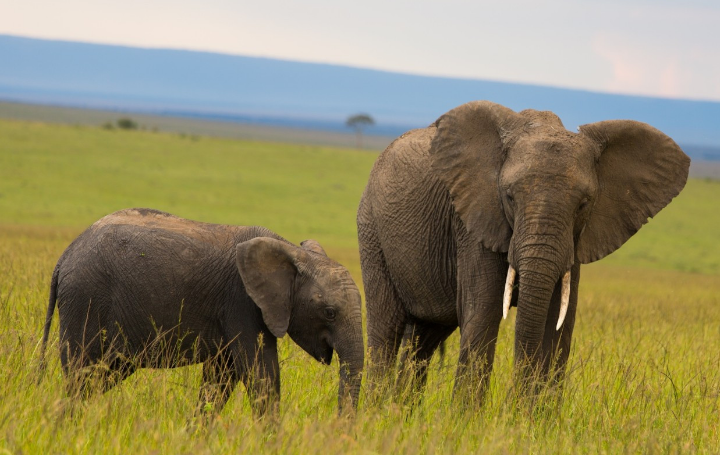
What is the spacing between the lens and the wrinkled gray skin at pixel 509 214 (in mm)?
6207

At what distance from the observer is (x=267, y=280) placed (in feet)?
19.0

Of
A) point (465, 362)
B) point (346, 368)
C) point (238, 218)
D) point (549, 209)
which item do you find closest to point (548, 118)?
point (549, 209)

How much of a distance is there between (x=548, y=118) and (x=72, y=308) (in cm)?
326

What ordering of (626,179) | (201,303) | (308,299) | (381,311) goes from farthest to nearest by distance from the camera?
(381,311), (626,179), (201,303), (308,299)

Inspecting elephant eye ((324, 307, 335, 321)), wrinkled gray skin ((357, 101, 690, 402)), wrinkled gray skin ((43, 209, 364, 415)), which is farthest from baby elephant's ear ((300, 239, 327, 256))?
wrinkled gray skin ((357, 101, 690, 402))

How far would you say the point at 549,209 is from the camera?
20.1 feet

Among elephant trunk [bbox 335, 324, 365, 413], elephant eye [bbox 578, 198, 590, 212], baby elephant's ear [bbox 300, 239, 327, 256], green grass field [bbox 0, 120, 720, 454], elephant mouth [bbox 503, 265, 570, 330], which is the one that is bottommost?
green grass field [bbox 0, 120, 720, 454]

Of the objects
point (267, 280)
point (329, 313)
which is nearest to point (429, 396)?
point (329, 313)

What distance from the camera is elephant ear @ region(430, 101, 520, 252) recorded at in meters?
6.61

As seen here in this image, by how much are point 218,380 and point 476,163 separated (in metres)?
2.25

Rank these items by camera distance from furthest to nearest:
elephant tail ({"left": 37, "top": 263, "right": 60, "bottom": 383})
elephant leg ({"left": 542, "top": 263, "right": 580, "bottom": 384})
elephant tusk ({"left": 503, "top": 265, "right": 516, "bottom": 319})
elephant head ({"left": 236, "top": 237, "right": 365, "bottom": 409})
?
elephant leg ({"left": 542, "top": 263, "right": 580, "bottom": 384}) → elephant tusk ({"left": 503, "top": 265, "right": 516, "bottom": 319}) → elephant tail ({"left": 37, "top": 263, "right": 60, "bottom": 383}) → elephant head ({"left": 236, "top": 237, "right": 365, "bottom": 409})

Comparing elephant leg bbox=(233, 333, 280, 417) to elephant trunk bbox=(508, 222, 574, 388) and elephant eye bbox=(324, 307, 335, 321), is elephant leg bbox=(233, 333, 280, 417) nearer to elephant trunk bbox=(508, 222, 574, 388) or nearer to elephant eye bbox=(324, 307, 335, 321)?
elephant eye bbox=(324, 307, 335, 321)

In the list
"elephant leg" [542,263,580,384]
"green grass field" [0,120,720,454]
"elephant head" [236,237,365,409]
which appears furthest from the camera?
"elephant leg" [542,263,580,384]

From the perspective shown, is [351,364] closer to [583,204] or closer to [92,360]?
[92,360]
